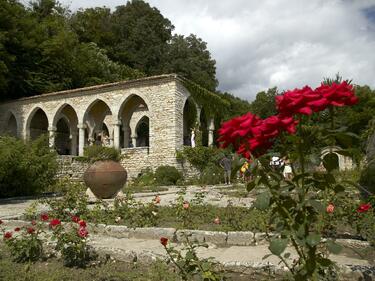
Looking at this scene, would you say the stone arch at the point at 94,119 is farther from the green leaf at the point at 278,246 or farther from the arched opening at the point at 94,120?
the green leaf at the point at 278,246

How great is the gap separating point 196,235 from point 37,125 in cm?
2547

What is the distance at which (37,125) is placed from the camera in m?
28.2

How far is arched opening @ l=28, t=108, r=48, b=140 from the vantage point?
2728cm

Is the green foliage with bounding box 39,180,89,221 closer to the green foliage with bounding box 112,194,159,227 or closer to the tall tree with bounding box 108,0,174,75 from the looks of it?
the green foliage with bounding box 112,194,159,227

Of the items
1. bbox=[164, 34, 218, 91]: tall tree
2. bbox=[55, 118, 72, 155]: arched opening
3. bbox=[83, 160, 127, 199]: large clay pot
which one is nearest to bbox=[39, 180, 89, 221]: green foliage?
bbox=[83, 160, 127, 199]: large clay pot

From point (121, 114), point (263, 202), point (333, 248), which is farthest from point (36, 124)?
point (333, 248)

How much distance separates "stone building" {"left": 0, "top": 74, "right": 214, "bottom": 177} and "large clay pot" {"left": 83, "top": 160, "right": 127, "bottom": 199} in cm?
636

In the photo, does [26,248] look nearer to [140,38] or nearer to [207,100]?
[207,100]

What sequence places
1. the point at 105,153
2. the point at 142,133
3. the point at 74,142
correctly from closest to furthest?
1. the point at 105,153
2. the point at 74,142
3. the point at 142,133

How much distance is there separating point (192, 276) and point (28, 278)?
1.62 meters

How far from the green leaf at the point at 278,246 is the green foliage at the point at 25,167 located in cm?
1092

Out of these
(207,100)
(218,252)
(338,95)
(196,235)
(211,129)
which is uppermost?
(207,100)

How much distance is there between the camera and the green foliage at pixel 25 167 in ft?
38.3

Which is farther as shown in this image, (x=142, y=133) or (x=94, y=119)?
(x=142, y=133)
